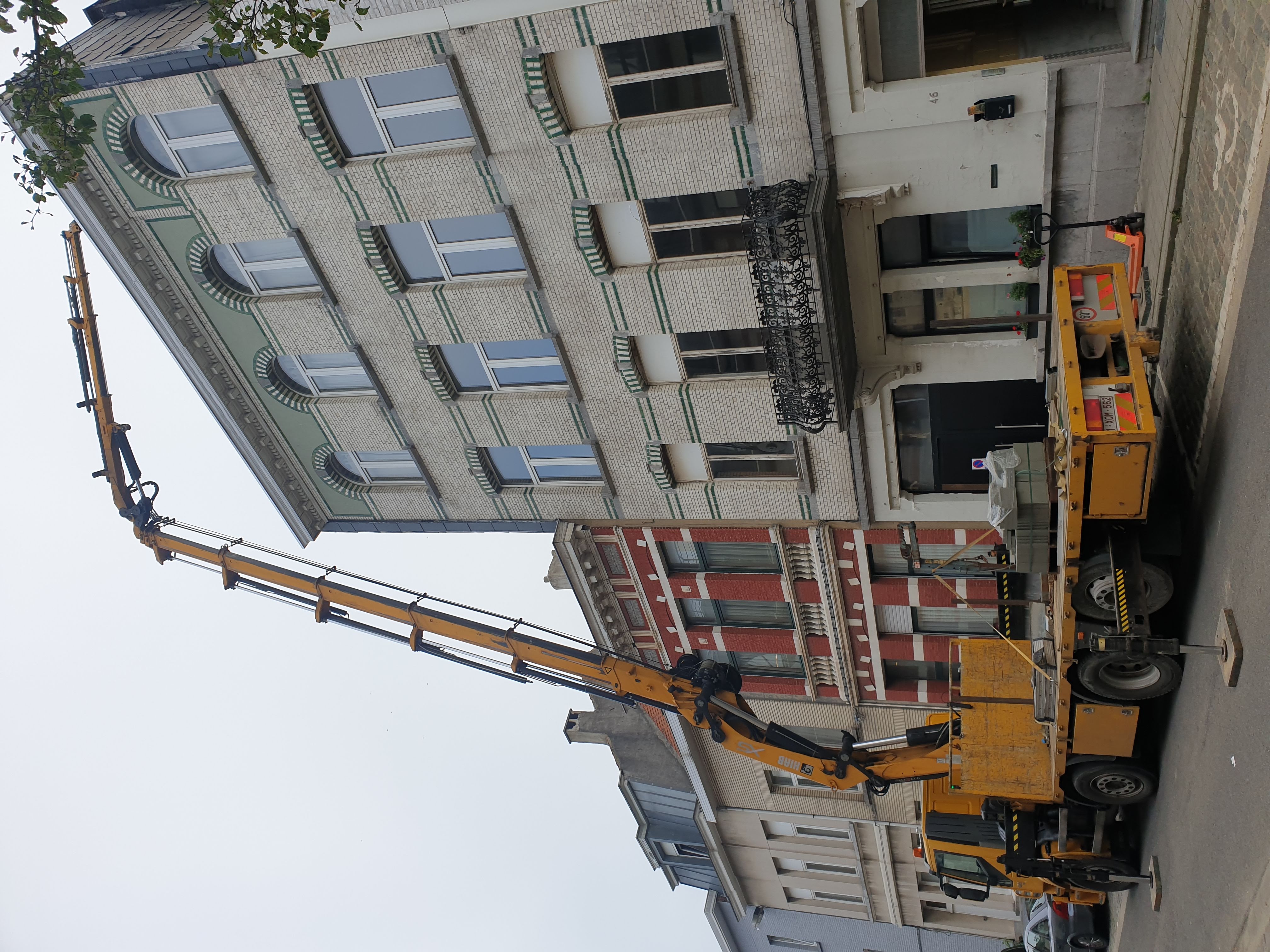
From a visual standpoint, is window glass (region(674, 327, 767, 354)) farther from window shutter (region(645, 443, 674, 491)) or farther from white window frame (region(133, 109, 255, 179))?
white window frame (region(133, 109, 255, 179))

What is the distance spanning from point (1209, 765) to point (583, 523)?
16515mm

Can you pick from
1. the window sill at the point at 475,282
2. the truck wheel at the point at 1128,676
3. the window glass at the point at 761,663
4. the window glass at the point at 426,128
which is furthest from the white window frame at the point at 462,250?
the truck wheel at the point at 1128,676

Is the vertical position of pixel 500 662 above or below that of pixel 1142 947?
above

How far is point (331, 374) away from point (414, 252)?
5.16 m

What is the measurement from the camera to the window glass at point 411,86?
59.8 feet

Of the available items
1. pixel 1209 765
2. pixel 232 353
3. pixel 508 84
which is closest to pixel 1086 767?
pixel 1209 765

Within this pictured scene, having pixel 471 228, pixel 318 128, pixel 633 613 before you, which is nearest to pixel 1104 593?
pixel 471 228

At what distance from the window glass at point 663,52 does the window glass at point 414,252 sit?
6.15 meters

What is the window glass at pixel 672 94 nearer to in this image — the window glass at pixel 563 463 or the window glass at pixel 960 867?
the window glass at pixel 563 463

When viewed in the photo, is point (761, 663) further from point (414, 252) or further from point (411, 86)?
point (411, 86)

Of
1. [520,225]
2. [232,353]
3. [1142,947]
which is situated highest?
[520,225]

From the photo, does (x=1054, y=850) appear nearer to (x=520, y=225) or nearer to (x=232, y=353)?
(x=520, y=225)

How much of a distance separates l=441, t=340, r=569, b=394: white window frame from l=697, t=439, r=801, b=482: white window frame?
4135mm

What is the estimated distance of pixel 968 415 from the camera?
829 inches
